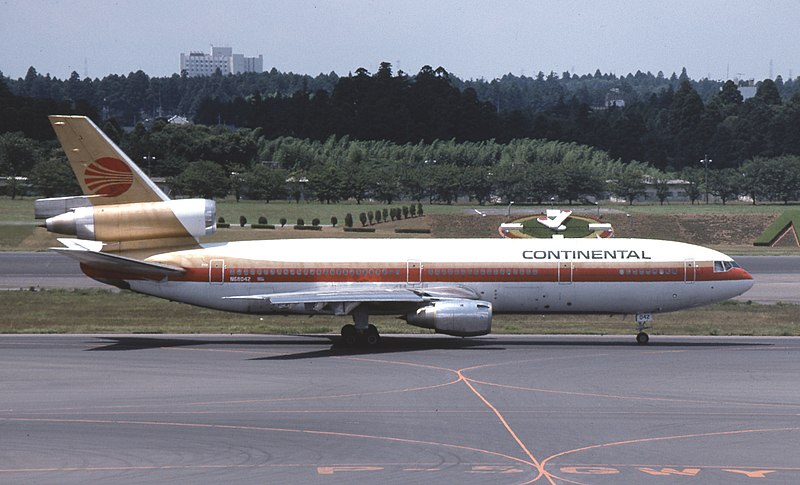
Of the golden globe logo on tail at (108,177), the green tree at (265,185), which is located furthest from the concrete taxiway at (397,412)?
the green tree at (265,185)

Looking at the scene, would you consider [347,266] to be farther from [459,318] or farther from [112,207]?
[112,207]

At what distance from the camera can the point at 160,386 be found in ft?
118

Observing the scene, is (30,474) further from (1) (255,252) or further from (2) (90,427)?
(1) (255,252)

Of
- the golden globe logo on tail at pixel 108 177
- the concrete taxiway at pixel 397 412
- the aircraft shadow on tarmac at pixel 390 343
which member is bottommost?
the concrete taxiway at pixel 397 412

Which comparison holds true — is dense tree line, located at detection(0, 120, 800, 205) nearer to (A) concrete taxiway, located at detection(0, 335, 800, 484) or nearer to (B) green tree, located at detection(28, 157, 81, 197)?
(B) green tree, located at detection(28, 157, 81, 197)

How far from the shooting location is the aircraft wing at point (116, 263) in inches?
1753

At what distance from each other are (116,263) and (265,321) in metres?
11.7

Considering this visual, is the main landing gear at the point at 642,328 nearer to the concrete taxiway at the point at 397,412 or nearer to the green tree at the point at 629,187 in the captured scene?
the concrete taxiway at the point at 397,412

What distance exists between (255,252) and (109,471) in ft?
73.8

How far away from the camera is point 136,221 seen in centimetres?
4641

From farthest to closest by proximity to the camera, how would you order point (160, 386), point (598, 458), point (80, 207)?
point (80, 207) → point (160, 386) → point (598, 458)

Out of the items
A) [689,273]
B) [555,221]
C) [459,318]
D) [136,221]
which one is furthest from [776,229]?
[136,221]

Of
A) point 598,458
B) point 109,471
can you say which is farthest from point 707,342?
point 109,471

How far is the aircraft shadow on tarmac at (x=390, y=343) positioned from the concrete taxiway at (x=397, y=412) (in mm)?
222
